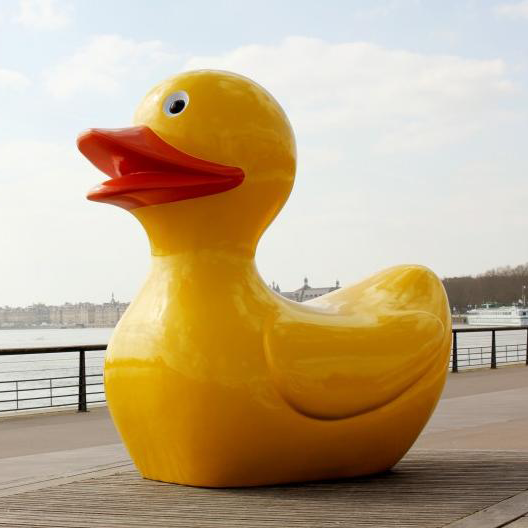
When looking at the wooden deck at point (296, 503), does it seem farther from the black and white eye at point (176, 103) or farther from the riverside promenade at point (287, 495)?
the black and white eye at point (176, 103)

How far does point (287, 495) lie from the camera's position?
4938mm

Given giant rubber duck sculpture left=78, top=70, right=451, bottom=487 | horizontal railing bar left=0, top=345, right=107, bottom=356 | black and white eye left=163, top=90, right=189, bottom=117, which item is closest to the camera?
giant rubber duck sculpture left=78, top=70, right=451, bottom=487

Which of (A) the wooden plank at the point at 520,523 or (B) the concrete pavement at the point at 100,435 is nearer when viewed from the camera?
(A) the wooden plank at the point at 520,523

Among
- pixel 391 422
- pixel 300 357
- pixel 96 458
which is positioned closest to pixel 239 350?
pixel 300 357

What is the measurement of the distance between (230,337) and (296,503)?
0.96 metres

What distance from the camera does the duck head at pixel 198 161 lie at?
5.09m

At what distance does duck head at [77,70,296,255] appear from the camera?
16.7 ft

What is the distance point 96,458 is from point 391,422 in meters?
2.64

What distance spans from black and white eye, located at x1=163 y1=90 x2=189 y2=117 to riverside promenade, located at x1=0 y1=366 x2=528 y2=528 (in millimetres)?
2193

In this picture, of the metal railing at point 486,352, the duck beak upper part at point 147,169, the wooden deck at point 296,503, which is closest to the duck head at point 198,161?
the duck beak upper part at point 147,169

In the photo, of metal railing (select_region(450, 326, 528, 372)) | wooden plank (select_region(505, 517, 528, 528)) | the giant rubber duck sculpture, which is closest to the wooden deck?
wooden plank (select_region(505, 517, 528, 528))

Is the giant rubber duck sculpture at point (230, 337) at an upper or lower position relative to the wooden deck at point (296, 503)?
upper

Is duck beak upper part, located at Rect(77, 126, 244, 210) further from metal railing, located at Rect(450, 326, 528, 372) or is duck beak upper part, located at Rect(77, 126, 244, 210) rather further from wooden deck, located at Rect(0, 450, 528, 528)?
metal railing, located at Rect(450, 326, 528, 372)

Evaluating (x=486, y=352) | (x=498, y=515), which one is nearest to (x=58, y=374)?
(x=486, y=352)
